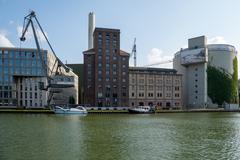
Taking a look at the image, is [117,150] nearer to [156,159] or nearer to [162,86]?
[156,159]

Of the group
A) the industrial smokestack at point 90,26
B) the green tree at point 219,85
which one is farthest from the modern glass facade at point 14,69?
the green tree at point 219,85

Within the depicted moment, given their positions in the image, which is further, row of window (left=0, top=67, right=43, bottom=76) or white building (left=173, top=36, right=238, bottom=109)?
white building (left=173, top=36, right=238, bottom=109)

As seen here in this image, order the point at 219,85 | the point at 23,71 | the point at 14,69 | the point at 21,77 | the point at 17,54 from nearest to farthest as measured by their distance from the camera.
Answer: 1. the point at 14,69
2. the point at 17,54
3. the point at 23,71
4. the point at 21,77
5. the point at 219,85

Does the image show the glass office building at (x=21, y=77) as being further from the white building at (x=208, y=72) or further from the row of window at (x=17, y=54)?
the white building at (x=208, y=72)

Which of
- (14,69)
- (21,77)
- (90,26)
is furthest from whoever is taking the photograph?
(90,26)

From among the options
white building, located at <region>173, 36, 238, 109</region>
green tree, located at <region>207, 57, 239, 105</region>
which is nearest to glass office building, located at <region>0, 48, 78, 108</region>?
white building, located at <region>173, 36, 238, 109</region>

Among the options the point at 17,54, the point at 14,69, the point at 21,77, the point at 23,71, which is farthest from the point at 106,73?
the point at 14,69

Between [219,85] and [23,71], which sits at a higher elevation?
[23,71]

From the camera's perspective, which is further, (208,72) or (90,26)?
(90,26)

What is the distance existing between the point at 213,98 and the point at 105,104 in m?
59.9

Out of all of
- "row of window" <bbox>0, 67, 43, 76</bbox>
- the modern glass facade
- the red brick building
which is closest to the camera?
the modern glass facade

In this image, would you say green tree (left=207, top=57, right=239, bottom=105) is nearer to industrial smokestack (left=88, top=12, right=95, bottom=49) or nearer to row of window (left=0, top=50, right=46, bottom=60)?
industrial smokestack (left=88, top=12, right=95, bottom=49)

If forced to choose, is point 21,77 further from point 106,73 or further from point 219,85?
point 219,85

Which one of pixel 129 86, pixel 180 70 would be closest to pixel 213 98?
pixel 180 70
